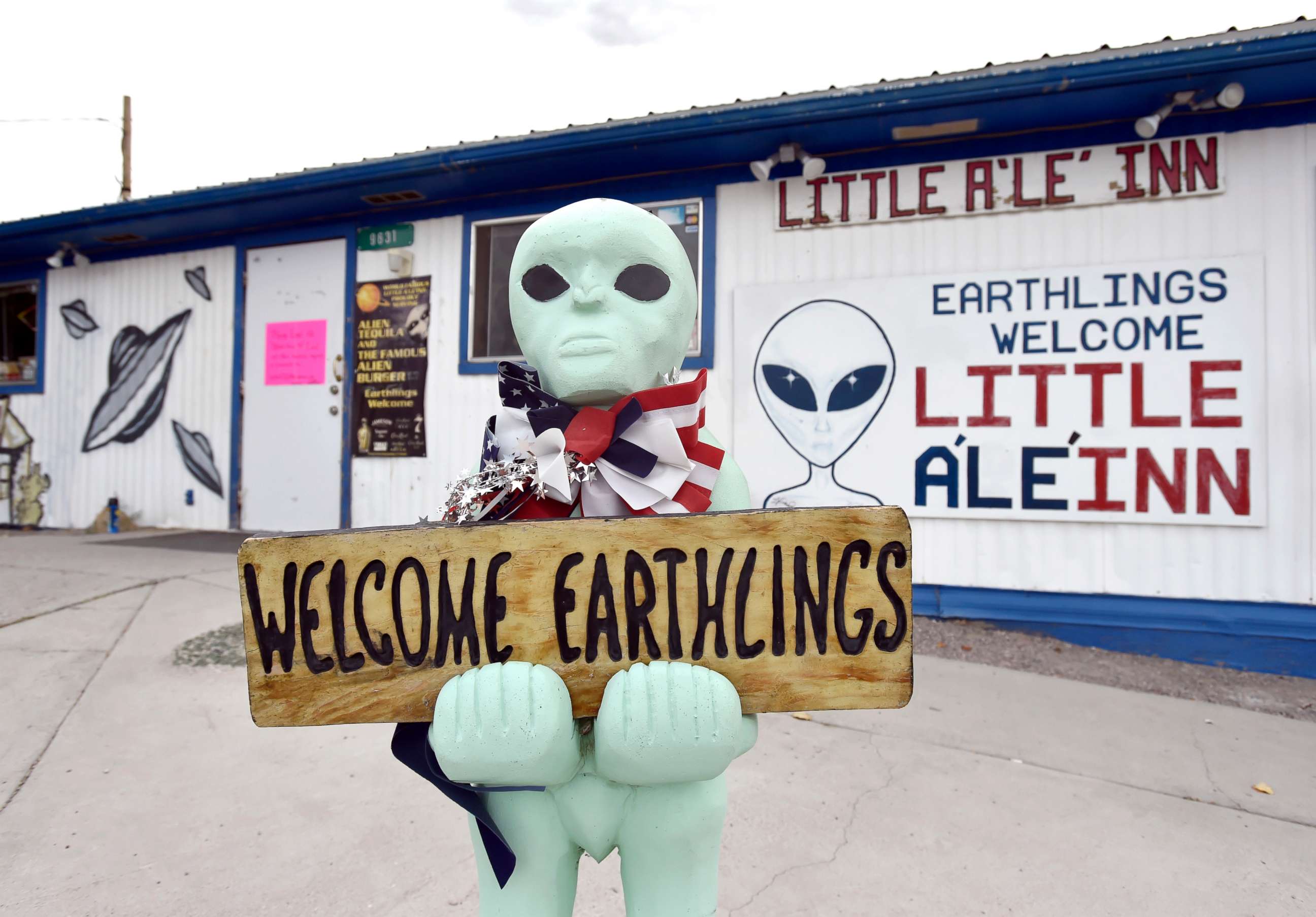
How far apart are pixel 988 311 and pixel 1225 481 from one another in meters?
1.53

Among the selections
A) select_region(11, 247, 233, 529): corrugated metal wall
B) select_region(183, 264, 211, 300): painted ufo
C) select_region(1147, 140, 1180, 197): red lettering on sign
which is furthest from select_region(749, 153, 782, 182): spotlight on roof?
select_region(183, 264, 211, 300): painted ufo

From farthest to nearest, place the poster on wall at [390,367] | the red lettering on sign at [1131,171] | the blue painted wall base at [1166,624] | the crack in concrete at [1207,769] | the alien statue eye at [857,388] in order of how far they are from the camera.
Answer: the poster on wall at [390,367] < the alien statue eye at [857,388] < the red lettering on sign at [1131,171] < the blue painted wall base at [1166,624] < the crack in concrete at [1207,769]

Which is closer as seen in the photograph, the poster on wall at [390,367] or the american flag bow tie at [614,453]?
the american flag bow tie at [614,453]

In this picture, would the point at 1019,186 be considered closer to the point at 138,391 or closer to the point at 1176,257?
the point at 1176,257

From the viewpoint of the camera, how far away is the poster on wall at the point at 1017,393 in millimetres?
3699

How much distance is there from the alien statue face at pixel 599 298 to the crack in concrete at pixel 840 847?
137cm

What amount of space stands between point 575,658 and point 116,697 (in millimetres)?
2896

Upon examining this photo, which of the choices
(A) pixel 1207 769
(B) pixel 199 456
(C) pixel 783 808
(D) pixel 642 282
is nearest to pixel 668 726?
(D) pixel 642 282

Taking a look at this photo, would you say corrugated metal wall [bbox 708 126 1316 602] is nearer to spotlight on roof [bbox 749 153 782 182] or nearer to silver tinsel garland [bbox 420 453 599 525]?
spotlight on roof [bbox 749 153 782 182]

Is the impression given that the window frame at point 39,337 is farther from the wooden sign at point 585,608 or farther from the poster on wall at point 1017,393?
the wooden sign at point 585,608

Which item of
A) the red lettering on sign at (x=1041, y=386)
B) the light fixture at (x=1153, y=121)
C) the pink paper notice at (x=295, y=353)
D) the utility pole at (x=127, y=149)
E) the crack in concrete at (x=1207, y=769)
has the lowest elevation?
the crack in concrete at (x=1207, y=769)

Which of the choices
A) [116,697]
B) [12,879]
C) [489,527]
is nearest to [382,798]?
[12,879]

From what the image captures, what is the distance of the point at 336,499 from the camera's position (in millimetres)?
5609

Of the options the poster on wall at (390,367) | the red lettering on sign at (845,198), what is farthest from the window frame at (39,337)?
the red lettering on sign at (845,198)
